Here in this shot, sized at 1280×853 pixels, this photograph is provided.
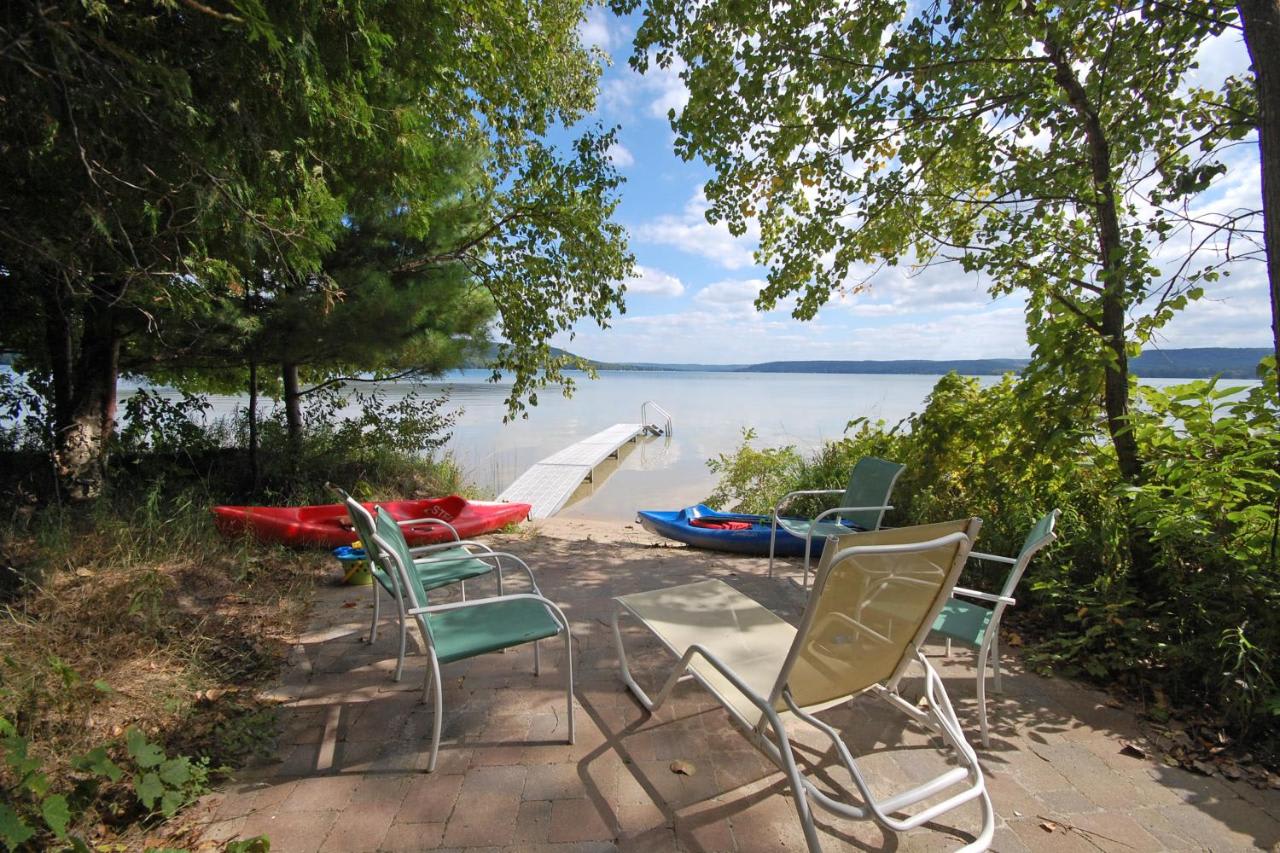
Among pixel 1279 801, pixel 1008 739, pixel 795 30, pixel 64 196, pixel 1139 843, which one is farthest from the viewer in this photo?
pixel 795 30

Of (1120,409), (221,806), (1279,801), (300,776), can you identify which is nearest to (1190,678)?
(1279,801)

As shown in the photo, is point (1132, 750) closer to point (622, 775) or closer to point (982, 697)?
point (982, 697)

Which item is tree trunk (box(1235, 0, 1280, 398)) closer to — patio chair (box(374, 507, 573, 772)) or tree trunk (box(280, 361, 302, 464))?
patio chair (box(374, 507, 573, 772))

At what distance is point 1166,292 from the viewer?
2.83 m

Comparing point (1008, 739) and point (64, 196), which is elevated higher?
point (64, 196)

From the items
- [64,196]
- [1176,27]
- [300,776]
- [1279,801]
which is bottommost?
[1279,801]

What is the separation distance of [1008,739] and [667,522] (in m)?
3.84

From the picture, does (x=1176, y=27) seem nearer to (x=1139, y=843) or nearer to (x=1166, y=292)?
(x=1166, y=292)

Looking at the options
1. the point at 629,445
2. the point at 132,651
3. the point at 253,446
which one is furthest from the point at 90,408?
the point at 629,445

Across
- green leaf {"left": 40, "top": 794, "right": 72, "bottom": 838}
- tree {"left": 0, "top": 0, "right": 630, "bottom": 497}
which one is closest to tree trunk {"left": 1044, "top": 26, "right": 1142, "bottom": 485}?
tree {"left": 0, "top": 0, "right": 630, "bottom": 497}

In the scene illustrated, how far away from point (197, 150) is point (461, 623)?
2.20 m

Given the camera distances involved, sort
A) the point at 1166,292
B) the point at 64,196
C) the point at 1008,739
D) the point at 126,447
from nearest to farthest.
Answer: the point at 1008,739 → the point at 64,196 → the point at 1166,292 → the point at 126,447

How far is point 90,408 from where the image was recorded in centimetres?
452

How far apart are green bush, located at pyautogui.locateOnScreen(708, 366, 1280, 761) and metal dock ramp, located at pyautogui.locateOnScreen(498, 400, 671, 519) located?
5630 millimetres
